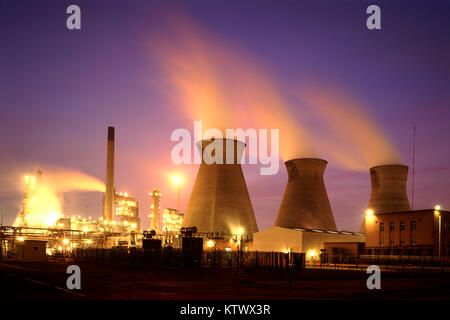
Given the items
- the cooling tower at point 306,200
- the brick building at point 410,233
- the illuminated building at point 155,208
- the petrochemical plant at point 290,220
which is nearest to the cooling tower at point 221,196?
the petrochemical plant at point 290,220

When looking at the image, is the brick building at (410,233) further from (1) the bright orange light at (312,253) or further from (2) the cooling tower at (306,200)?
(2) the cooling tower at (306,200)

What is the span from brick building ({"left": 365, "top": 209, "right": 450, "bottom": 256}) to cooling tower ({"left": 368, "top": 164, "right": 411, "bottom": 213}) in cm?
1162

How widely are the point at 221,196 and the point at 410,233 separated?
20.8 metres

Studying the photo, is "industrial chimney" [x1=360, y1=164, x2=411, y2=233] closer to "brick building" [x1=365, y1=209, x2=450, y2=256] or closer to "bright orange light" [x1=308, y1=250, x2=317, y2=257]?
"brick building" [x1=365, y1=209, x2=450, y2=256]

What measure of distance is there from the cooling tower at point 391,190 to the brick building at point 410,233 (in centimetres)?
1162

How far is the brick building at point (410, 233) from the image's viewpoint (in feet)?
115

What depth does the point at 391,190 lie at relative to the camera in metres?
51.1

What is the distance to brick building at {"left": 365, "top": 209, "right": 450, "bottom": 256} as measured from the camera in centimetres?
3516
